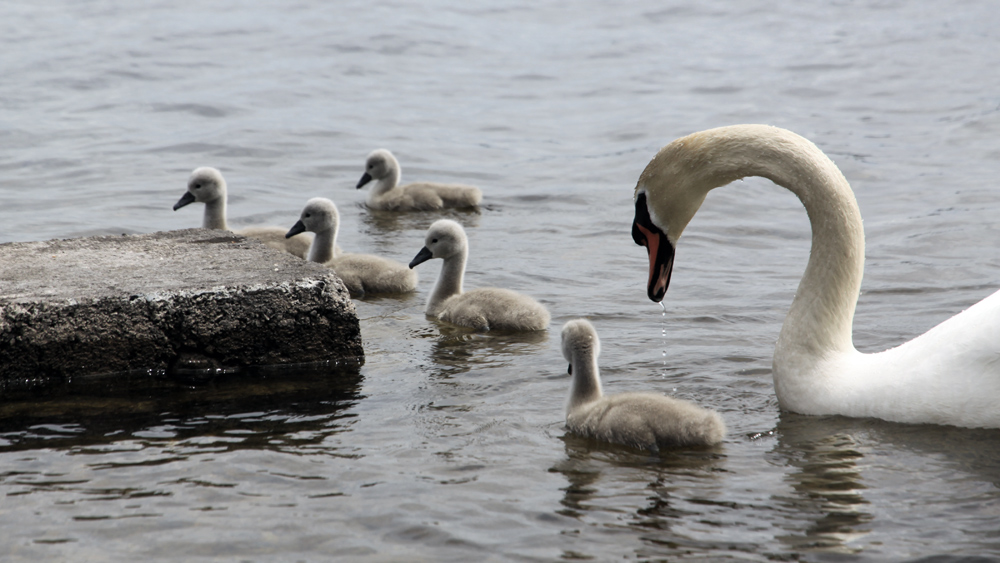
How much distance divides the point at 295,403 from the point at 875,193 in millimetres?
8492

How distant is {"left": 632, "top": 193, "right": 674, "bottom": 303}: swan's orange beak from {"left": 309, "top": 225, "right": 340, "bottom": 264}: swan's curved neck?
12.1 ft

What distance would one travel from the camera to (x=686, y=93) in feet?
65.6

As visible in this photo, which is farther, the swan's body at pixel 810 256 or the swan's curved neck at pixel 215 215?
the swan's curved neck at pixel 215 215

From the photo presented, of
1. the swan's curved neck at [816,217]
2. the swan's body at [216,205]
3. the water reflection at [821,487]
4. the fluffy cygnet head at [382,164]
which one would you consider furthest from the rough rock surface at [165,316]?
the fluffy cygnet head at [382,164]

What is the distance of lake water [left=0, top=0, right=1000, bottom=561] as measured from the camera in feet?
14.0

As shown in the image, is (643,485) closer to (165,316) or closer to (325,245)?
(165,316)

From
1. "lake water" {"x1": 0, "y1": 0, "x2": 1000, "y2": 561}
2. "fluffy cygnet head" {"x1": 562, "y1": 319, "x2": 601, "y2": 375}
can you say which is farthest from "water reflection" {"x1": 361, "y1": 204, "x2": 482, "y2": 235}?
"fluffy cygnet head" {"x1": 562, "y1": 319, "x2": 601, "y2": 375}

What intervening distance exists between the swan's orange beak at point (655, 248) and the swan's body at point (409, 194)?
5.85m

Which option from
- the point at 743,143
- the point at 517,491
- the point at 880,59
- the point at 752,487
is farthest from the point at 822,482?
the point at 880,59

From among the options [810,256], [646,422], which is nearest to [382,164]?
[810,256]

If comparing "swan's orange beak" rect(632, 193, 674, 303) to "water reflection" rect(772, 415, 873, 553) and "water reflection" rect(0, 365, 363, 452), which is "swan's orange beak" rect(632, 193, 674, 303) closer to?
"water reflection" rect(772, 415, 873, 553)

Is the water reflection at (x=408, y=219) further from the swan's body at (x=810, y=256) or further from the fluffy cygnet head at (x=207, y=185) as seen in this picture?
the swan's body at (x=810, y=256)

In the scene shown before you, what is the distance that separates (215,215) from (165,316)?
154 inches

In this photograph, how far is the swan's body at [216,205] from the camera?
9.45 metres
